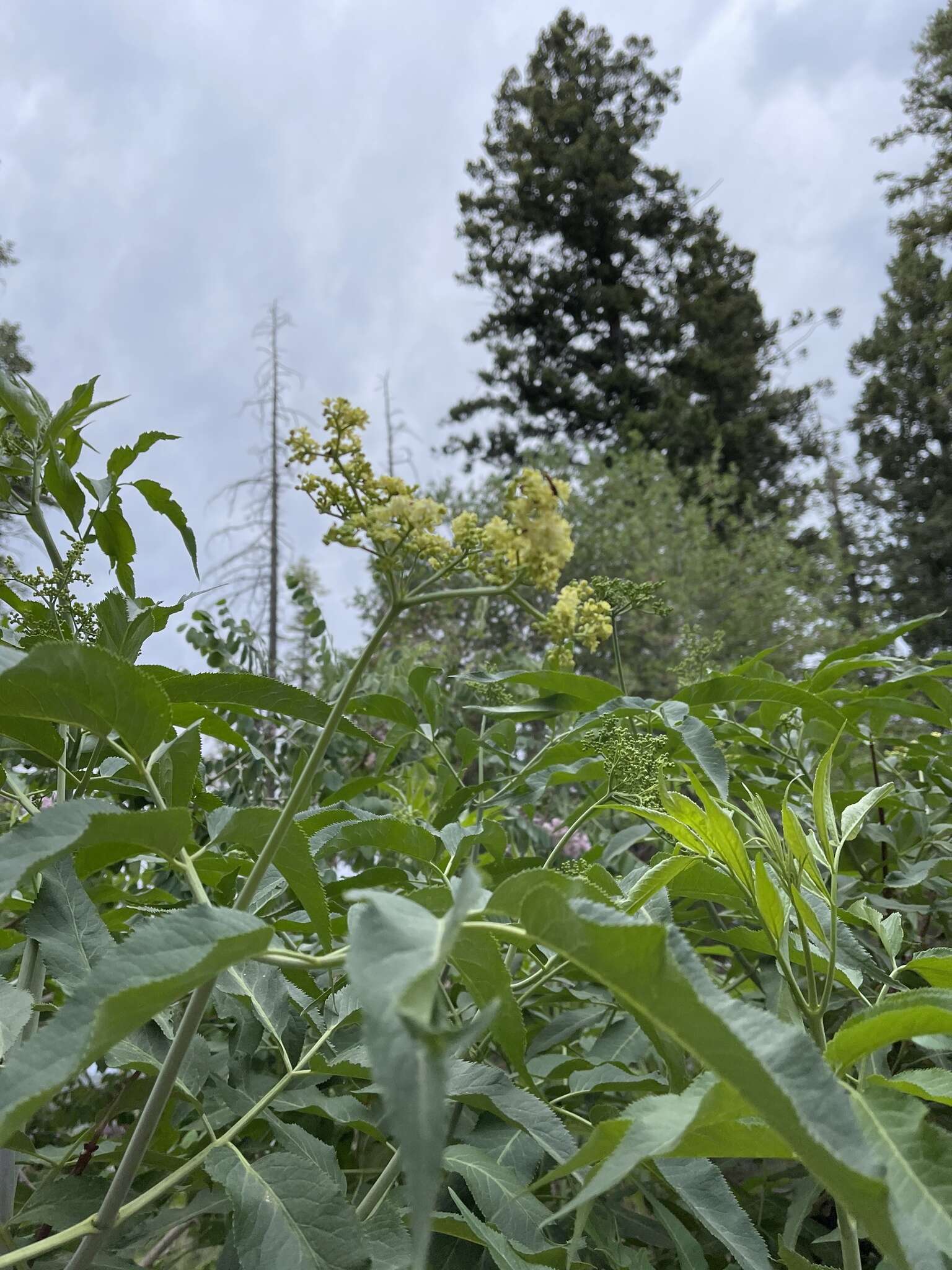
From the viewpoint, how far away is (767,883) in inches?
17.8

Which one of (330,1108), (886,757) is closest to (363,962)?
(330,1108)

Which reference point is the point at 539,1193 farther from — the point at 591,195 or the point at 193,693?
the point at 591,195

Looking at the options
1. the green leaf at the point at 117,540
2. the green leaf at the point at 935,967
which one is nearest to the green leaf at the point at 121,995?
the green leaf at the point at 935,967

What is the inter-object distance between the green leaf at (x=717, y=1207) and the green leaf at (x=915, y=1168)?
11 centimetres

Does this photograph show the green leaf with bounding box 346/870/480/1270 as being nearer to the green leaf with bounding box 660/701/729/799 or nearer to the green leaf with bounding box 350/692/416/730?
the green leaf with bounding box 660/701/729/799

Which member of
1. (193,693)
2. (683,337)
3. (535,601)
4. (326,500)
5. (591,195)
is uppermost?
(591,195)

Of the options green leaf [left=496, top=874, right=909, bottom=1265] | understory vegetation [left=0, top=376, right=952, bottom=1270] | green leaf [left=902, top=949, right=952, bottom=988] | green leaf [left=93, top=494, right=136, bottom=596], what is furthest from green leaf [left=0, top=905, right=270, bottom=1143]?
green leaf [left=93, top=494, right=136, bottom=596]

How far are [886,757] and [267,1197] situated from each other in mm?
1060

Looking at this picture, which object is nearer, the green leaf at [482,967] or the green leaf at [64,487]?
the green leaf at [482,967]

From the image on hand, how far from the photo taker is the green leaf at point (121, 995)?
11.0 inches

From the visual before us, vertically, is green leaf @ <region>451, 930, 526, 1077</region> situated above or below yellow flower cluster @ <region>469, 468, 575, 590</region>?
below

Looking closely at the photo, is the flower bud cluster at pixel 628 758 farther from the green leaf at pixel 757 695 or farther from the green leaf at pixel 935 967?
the green leaf at pixel 935 967

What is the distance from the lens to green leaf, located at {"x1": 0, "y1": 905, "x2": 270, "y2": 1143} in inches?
11.0

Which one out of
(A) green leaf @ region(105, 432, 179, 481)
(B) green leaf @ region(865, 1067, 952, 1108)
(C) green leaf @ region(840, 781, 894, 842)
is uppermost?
(A) green leaf @ region(105, 432, 179, 481)
